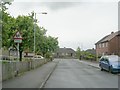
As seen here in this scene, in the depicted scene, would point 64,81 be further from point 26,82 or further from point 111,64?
point 111,64

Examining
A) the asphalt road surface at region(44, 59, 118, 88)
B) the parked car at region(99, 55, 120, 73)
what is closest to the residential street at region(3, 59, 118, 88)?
the asphalt road surface at region(44, 59, 118, 88)

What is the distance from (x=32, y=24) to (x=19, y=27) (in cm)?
188

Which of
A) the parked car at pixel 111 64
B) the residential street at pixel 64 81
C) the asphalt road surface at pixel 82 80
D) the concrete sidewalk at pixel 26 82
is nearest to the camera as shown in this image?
the concrete sidewalk at pixel 26 82

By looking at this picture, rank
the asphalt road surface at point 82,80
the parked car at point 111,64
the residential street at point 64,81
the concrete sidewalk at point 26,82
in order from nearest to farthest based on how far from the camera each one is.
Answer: the concrete sidewalk at point 26,82
the residential street at point 64,81
the asphalt road surface at point 82,80
the parked car at point 111,64

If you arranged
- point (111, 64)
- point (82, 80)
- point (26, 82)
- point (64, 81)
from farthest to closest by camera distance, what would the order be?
point (111, 64), point (82, 80), point (64, 81), point (26, 82)

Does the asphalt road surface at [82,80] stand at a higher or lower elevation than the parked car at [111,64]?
lower

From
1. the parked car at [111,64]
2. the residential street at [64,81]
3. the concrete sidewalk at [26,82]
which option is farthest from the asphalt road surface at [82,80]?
the parked car at [111,64]

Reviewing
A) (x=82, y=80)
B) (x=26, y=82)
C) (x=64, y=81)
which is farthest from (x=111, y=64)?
(x=26, y=82)

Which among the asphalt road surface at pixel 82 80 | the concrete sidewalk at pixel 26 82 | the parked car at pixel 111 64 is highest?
the parked car at pixel 111 64

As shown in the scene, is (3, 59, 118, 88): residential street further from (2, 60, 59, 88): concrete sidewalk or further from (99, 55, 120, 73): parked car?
(99, 55, 120, 73): parked car

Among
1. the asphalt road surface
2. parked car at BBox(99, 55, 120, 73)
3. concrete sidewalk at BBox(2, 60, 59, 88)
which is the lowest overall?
the asphalt road surface

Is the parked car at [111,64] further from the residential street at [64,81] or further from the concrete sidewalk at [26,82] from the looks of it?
the concrete sidewalk at [26,82]

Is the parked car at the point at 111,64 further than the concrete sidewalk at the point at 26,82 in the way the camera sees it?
Yes

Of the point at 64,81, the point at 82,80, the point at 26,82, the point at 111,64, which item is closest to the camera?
the point at 26,82
